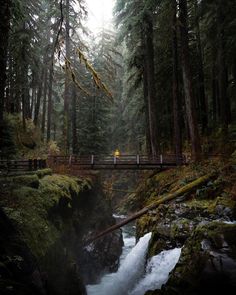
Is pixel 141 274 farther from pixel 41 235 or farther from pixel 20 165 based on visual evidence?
pixel 20 165

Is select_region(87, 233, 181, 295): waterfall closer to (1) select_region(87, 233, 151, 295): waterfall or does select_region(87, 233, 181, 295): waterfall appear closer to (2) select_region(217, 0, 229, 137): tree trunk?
(1) select_region(87, 233, 151, 295): waterfall

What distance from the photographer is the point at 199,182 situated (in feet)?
44.7

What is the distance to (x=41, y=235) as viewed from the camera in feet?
30.8

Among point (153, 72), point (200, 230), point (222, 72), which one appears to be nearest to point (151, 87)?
point (153, 72)

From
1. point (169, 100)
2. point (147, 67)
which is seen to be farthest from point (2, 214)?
point (169, 100)

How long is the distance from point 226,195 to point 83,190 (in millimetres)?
7985

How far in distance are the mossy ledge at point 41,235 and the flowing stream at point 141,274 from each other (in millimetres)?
1239

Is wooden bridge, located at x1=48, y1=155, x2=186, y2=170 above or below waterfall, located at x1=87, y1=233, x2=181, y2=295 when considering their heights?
above

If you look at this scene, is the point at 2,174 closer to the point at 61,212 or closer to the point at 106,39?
the point at 61,212

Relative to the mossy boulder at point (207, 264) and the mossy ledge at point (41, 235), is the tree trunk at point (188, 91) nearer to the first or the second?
the mossy ledge at point (41, 235)

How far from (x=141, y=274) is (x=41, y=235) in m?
3.85

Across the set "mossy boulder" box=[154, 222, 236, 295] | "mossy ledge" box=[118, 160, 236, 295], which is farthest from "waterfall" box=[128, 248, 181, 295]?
"mossy boulder" box=[154, 222, 236, 295]

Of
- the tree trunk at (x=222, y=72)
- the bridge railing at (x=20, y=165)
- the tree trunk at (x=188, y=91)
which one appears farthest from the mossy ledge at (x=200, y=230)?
the bridge railing at (x=20, y=165)

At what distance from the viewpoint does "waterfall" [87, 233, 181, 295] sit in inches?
387
